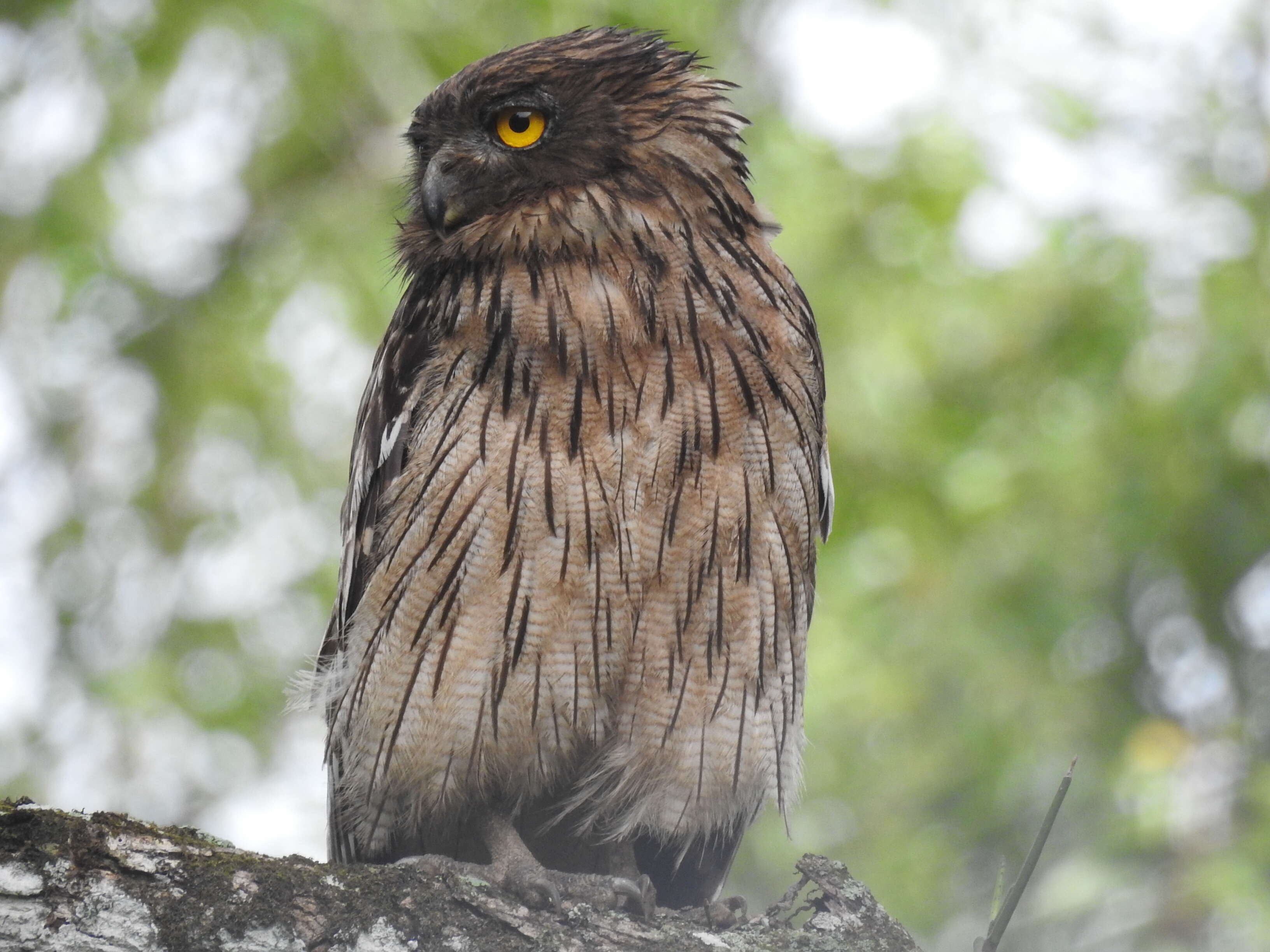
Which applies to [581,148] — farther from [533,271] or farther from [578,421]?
[578,421]

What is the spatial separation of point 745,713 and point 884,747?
241 cm

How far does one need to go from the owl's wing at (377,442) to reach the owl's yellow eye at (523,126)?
355 mm

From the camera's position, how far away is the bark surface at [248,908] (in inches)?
52.9

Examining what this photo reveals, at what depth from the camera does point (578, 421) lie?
2049 millimetres

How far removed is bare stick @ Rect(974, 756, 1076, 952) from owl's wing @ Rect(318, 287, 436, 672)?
4.40 feet

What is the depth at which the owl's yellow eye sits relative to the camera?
2.27m

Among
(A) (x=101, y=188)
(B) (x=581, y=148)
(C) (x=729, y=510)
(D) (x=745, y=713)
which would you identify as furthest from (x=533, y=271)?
(A) (x=101, y=188)

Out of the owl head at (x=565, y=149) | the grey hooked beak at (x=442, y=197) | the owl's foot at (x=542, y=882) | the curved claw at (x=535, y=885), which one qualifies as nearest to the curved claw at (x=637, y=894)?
the owl's foot at (x=542, y=882)

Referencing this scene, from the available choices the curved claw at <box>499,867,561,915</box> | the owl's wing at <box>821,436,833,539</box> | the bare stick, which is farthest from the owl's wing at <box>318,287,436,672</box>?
the bare stick

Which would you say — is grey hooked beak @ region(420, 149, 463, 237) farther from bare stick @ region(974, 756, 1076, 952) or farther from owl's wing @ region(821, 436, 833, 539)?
bare stick @ region(974, 756, 1076, 952)

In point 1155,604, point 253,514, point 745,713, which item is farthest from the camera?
point 253,514

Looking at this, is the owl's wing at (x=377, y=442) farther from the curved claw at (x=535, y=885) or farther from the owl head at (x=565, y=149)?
the curved claw at (x=535, y=885)

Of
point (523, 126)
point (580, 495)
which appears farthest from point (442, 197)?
point (580, 495)

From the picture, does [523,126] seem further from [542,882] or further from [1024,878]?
[1024,878]
